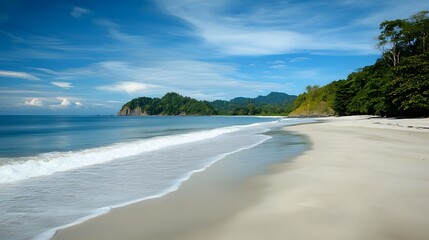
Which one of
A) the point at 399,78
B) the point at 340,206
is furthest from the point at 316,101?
the point at 340,206

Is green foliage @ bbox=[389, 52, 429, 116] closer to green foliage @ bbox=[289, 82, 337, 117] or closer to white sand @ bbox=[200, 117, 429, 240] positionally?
white sand @ bbox=[200, 117, 429, 240]

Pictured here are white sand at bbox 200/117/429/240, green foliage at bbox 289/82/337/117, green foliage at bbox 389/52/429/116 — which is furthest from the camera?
green foliage at bbox 289/82/337/117

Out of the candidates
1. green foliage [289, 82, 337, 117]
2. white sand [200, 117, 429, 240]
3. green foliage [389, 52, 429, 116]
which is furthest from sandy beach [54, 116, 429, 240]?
green foliage [289, 82, 337, 117]

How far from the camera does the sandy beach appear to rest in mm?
3961

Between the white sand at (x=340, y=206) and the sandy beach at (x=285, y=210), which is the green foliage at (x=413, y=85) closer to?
the white sand at (x=340, y=206)

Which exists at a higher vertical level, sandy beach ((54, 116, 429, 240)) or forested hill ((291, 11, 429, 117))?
forested hill ((291, 11, 429, 117))

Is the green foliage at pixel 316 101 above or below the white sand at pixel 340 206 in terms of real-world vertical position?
above

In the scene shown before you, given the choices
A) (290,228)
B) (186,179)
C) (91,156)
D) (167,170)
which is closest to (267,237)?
(290,228)

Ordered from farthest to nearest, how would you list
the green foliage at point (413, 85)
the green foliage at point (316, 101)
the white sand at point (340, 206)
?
the green foliage at point (316, 101), the green foliage at point (413, 85), the white sand at point (340, 206)

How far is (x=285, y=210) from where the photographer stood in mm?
4871

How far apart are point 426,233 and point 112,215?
4866mm

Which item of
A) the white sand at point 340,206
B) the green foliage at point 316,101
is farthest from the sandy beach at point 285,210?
the green foliage at point 316,101

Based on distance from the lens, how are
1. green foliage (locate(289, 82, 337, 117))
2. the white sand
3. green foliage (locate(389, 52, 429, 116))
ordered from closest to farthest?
the white sand < green foliage (locate(389, 52, 429, 116)) < green foliage (locate(289, 82, 337, 117))

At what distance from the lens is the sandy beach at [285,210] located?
156 inches
